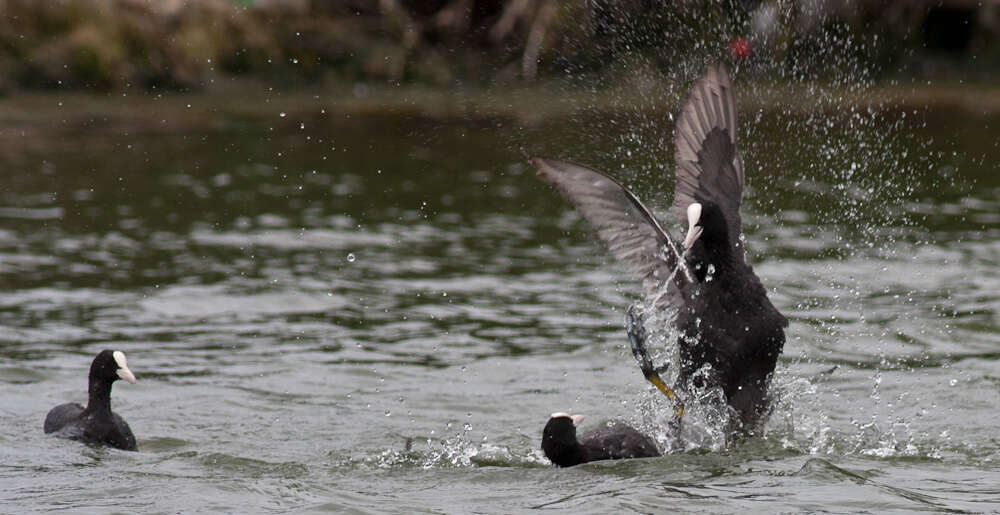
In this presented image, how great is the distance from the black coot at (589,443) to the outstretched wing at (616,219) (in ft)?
2.30

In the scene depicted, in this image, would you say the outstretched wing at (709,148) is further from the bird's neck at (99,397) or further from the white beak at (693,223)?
the bird's neck at (99,397)

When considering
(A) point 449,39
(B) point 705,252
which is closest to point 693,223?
(B) point 705,252

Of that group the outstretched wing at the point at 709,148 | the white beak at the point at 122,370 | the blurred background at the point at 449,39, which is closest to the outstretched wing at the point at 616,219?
the outstretched wing at the point at 709,148

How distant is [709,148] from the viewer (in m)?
6.62

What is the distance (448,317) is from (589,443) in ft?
9.39

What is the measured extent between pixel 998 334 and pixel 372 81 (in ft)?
37.1

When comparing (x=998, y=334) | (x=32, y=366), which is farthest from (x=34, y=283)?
(x=998, y=334)

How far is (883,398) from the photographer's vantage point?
284 inches

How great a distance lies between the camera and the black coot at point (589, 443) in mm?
5834

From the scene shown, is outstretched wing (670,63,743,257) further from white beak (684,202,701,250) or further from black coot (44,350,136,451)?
black coot (44,350,136,451)

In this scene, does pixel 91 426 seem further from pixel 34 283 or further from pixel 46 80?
pixel 46 80

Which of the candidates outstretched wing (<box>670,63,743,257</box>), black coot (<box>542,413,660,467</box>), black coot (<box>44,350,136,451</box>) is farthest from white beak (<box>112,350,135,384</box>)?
outstretched wing (<box>670,63,743,257</box>)

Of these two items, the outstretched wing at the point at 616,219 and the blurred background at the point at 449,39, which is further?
the blurred background at the point at 449,39

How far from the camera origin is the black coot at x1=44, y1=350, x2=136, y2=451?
20.7 ft
